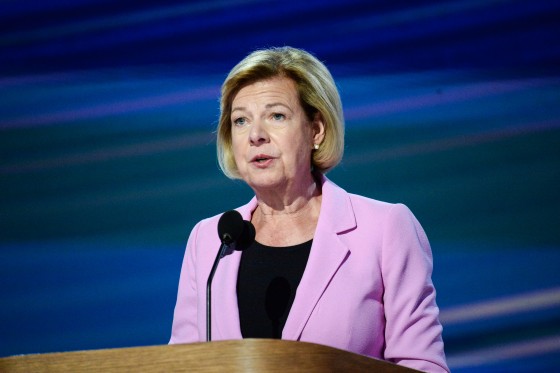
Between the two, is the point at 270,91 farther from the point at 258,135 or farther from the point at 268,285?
the point at 268,285

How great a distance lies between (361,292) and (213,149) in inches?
54.5

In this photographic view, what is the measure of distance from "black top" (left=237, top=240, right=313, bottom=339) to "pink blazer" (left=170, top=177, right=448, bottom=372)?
0.10ft

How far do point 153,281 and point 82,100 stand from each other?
809mm

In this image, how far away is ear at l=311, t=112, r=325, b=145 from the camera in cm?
280

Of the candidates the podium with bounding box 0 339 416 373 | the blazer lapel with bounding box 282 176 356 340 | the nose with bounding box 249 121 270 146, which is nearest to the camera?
the podium with bounding box 0 339 416 373

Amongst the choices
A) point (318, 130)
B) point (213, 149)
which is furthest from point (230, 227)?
point (213, 149)

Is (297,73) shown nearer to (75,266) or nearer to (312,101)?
(312,101)

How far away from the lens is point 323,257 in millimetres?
2533

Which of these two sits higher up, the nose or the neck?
the nose

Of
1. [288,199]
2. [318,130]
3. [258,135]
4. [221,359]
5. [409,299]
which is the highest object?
[318,130]

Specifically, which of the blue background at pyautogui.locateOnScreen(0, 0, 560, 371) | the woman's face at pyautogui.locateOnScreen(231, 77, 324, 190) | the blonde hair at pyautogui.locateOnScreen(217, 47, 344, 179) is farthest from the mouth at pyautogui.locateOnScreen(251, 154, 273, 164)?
the blue background at pyautogui.locateOnScreen(0, 0, 560, 371)

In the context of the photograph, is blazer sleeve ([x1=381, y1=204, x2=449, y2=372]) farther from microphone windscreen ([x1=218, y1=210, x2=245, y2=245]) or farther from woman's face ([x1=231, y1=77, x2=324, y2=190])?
microphone windscreen ([x1=218, y1=210, x2=245, y2=245])

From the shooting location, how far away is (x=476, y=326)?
3391mm

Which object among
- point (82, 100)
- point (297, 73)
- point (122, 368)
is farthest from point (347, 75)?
point (122, 368)
